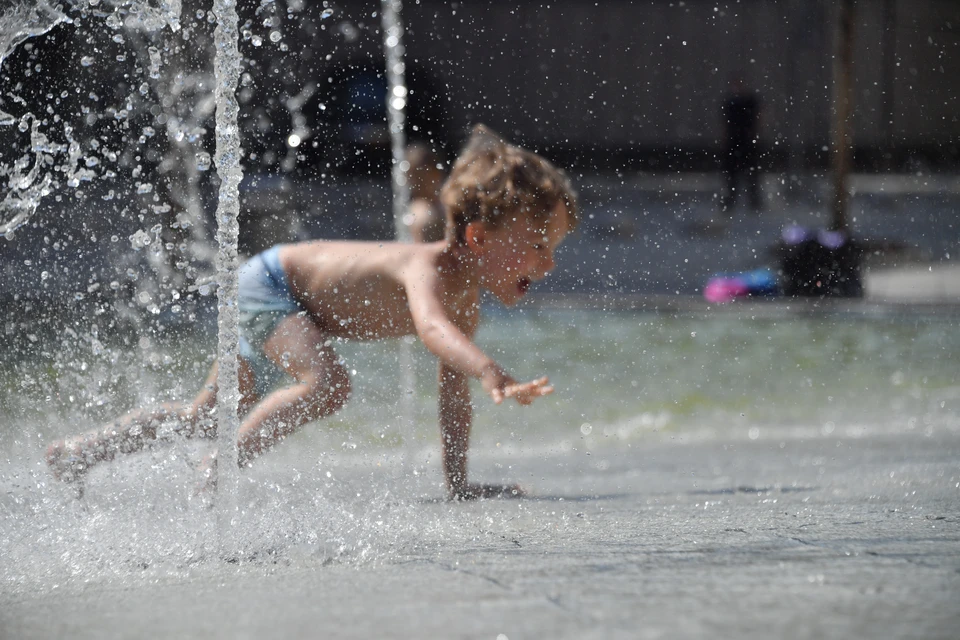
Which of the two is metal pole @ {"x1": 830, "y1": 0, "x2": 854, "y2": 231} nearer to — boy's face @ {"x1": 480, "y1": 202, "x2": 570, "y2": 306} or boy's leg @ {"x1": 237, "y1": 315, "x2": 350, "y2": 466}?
boy's face @ {"x1": 480, "y1": 202, "x2": 570, "y2": 306}

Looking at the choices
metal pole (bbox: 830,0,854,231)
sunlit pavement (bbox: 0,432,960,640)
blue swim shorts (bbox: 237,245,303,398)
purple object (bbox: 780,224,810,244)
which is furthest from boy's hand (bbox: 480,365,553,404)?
metal pole (bbox: 830,0,854,231)

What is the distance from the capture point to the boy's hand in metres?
2.20

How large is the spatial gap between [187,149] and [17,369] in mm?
2156

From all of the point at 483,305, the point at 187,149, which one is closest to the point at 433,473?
the point at 187,149

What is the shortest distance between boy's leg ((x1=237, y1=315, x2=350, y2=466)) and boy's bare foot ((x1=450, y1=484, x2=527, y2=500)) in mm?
386

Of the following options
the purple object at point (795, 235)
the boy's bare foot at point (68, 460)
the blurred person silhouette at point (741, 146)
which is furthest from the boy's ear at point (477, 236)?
the blurred person silhouette at point (741, 146)

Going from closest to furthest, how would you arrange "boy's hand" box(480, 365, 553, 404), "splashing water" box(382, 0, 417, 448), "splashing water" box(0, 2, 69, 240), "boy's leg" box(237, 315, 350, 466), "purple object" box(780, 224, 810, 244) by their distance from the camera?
1. "boy's hand" box(480, 365, 553, 404)
2. "boy's leg" box(237, 315, 350, 466)
3. "splashing water" box(0, 2, 69, 240)
4. "splashing water" box(382, 0, 417, 448)
5. "purple object" box(780, 224, 810, 244)

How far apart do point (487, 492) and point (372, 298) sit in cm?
59

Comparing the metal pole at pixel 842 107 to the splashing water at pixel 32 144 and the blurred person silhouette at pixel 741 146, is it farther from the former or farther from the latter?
the splashing water at pixel 32 144

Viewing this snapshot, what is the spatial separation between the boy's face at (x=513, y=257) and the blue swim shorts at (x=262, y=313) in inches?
20.8

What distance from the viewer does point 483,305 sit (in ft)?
25.7

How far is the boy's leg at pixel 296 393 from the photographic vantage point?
297 cm

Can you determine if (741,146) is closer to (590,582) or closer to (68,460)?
(68,460)

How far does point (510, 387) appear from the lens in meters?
2.29
